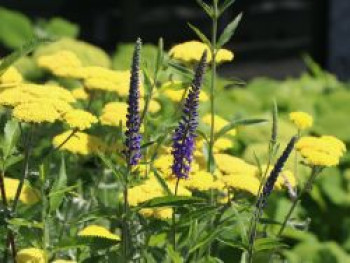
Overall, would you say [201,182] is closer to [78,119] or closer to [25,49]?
[78,119]

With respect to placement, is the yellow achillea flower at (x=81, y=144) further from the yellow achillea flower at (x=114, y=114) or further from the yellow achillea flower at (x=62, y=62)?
the yellow achillea flower at (x=62, y=62)

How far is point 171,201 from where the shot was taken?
146cm

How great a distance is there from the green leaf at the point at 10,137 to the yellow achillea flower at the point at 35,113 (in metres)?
0.02

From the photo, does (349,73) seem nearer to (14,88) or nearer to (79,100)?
(79,100)

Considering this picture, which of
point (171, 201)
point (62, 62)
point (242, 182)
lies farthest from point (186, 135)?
point (62, 62)

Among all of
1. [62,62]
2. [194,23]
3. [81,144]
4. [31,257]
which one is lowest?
[31,257]

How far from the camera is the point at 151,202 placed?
58.1 inches

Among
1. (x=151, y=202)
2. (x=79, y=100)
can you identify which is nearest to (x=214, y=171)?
(x=151, y=202)

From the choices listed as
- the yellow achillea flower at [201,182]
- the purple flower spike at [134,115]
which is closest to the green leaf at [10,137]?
the purple flower spike at [134,115]

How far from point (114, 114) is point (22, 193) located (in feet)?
0.84

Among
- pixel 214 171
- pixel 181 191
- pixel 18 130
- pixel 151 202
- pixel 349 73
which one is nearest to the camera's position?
pixel 151 202

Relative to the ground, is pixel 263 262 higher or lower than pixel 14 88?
lower

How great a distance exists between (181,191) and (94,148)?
1.04ft

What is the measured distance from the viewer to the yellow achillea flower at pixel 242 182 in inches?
70.3
